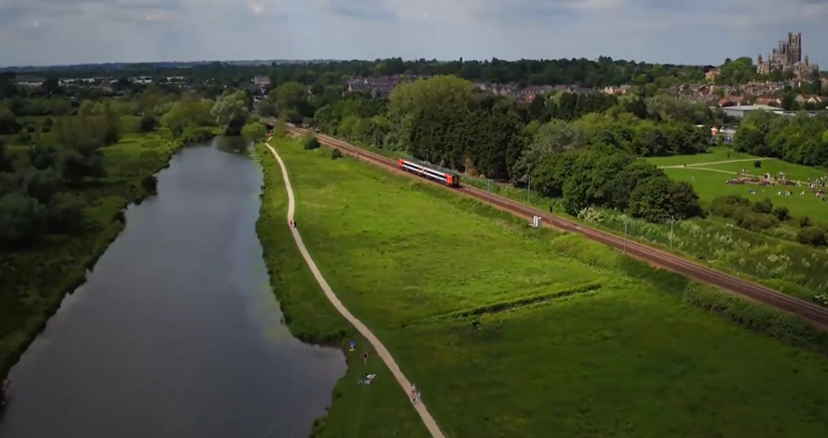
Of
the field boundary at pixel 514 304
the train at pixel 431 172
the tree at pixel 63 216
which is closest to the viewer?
the field boundary at pixel 514 304

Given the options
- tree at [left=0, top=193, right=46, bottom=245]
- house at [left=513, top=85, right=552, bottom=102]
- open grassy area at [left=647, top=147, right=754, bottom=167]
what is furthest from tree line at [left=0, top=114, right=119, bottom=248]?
house at [left=513, top=85, right=552, bottom=102]

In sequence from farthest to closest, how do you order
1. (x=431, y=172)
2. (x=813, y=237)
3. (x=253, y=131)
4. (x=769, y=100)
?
(x=769, y=100), (x=253, y=131), (x=431, y=172), (x=813, y=237)

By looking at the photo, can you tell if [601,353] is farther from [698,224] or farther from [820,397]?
[698,224]

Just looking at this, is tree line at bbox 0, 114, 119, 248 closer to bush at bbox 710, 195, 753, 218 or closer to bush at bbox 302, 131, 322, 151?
bush at bbox 302, 131, 322, 151

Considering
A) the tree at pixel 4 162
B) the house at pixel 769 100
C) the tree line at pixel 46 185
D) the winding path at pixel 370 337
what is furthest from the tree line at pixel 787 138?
the tree at pixel 4 162

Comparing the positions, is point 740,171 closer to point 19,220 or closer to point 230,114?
point 19,220

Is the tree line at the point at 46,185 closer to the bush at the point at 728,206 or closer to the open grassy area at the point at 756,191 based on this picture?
the bush at the point at 728,206

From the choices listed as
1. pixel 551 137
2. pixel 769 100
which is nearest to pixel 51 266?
pixel 551 137
